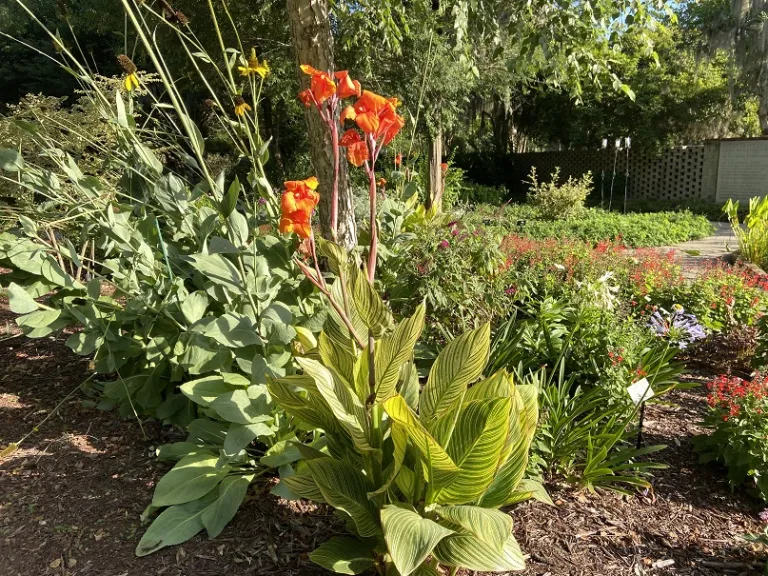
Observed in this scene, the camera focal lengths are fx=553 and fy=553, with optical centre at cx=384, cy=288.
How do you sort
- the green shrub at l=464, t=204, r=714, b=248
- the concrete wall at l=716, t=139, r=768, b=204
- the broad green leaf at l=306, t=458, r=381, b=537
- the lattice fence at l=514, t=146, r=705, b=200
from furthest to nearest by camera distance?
the lattice fence at l=514, t=146, r=705, b=200, the concrete wall at l=716, t=139, r=768, b=204, the green shrub at l=464, t=204, r=714, b=248, the broad green leaf at l=306, t=458, r=381, b=537

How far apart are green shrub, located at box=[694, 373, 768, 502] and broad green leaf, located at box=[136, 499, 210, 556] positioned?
6.01 feet

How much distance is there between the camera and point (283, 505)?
1.87m

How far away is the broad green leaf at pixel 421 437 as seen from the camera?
48.4 inches

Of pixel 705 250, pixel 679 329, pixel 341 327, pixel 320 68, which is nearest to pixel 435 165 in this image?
pixel 705 250

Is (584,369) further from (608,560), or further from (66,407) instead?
(66,407)

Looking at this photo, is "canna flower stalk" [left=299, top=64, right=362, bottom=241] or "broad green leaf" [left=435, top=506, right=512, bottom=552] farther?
"canna flower stalk" [left=299, top=64, right=362, bottom=241]

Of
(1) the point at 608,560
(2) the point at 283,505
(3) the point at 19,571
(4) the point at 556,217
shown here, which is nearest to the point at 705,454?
(1) the point at 608,560

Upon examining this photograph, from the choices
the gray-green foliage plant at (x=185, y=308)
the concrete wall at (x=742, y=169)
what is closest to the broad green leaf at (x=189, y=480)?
the gray-green foliage plant at (x=185, y=308)

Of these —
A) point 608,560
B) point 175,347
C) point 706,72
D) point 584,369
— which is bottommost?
point 608,560

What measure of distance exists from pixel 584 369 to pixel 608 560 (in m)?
0.91

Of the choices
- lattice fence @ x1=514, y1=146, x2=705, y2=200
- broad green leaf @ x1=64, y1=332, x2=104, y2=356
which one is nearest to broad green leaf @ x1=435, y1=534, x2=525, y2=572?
broad green leaf @ x1=64, y1=332, x2=104, y2=356

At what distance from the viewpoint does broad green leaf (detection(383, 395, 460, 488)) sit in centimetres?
123

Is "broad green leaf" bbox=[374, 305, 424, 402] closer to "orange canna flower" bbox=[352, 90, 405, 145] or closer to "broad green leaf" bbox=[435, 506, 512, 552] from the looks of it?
"broad green leaf" bbox=[435, 506, 512, 552]

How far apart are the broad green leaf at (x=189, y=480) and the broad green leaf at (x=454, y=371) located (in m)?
0.74
